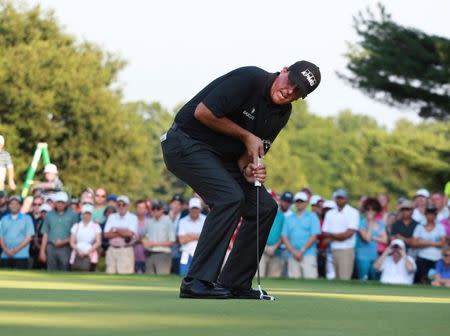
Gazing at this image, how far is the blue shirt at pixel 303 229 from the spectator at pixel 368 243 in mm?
701

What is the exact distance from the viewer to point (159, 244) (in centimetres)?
2134

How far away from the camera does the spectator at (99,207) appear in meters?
22.9

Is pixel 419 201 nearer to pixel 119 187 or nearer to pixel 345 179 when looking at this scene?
pixel 119 187

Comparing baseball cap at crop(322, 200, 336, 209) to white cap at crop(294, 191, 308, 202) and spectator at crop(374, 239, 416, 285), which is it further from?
spectator at crop(374, 239, 416, 285)

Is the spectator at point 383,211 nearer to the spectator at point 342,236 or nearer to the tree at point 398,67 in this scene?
the spectator at point 342,236

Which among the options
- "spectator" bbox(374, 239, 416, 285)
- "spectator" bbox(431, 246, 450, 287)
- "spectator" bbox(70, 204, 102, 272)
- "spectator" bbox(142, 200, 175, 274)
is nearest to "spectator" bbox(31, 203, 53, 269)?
"spectator" bbox(70, 204, 102, 272)

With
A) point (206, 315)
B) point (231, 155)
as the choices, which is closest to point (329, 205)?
point (231, 155)

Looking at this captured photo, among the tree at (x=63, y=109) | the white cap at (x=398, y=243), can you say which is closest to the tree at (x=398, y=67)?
the white cap at (x=398, y=243)

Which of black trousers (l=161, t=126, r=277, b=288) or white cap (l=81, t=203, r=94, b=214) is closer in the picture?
black trousers (l=161, t=126, r=277, b=288)

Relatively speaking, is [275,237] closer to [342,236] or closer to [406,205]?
[342,236]

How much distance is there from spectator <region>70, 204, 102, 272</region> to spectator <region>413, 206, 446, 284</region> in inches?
233

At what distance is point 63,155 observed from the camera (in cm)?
6116

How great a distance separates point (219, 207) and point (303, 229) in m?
11.1

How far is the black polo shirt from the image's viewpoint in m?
8.67
